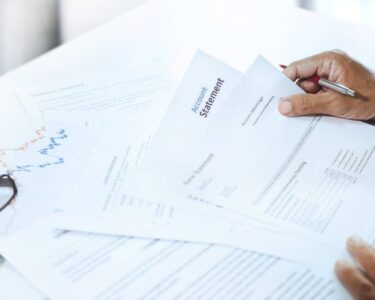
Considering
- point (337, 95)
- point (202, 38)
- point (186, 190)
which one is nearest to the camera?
point (186, 190)

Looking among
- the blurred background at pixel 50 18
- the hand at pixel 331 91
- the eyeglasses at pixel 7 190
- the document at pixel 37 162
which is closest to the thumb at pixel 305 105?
the hand at pixel 331 91

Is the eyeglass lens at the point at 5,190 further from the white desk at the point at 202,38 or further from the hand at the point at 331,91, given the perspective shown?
the hand at the point at 331,91

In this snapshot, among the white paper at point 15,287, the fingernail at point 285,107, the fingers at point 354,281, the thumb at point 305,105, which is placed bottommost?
the white paper at point 15,287

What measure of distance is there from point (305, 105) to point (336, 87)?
0.07 metres

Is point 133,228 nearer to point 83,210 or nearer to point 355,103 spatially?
point 83,210

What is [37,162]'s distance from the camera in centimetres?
77

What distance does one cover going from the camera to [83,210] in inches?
26.9

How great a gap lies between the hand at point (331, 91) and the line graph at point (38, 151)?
34 centimetres

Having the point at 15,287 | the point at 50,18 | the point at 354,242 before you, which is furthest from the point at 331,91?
the point at 50,18

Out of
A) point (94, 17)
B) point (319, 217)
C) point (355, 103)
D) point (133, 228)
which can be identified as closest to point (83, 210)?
point (133, 228)

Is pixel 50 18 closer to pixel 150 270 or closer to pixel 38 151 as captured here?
pixel 38 151

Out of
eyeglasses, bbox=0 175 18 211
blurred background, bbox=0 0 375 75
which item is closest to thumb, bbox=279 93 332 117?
eyeglasses, bbox=0 175 18 211

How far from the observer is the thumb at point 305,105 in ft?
2.60

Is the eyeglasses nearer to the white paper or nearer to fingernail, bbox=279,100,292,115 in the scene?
the white paper
